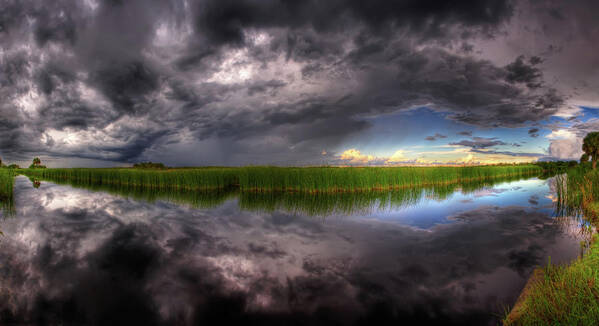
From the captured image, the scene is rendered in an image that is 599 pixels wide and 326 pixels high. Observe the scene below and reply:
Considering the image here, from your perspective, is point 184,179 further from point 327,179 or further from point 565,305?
point 565,305

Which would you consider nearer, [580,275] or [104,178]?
[580,275]

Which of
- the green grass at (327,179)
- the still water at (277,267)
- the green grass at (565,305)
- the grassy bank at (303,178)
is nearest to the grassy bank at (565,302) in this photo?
the green grass at (565,305)

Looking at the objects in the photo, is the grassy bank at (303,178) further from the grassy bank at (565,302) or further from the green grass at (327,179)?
the grassy bank at (565,302)

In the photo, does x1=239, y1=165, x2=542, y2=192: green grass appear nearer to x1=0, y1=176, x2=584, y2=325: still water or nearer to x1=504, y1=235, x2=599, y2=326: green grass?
x1=0, y1=176, x2=584, y2=325: still water

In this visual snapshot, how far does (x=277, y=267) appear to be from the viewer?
478cm

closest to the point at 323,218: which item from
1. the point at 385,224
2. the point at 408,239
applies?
the point at 385,224

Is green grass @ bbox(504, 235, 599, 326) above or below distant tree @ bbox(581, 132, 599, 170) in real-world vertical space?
below

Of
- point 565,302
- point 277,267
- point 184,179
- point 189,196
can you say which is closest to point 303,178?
point 189,196

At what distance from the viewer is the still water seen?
342cm

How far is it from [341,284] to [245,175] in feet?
47.5

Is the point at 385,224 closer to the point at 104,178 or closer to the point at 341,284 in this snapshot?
the point at 341,284

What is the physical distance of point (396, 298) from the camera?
3.67 metres

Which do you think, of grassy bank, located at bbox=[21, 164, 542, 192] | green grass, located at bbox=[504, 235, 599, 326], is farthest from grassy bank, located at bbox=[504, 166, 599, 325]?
grassy bank, located at bbox=[21, 164, 542, 192]

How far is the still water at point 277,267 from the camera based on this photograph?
3422mm
